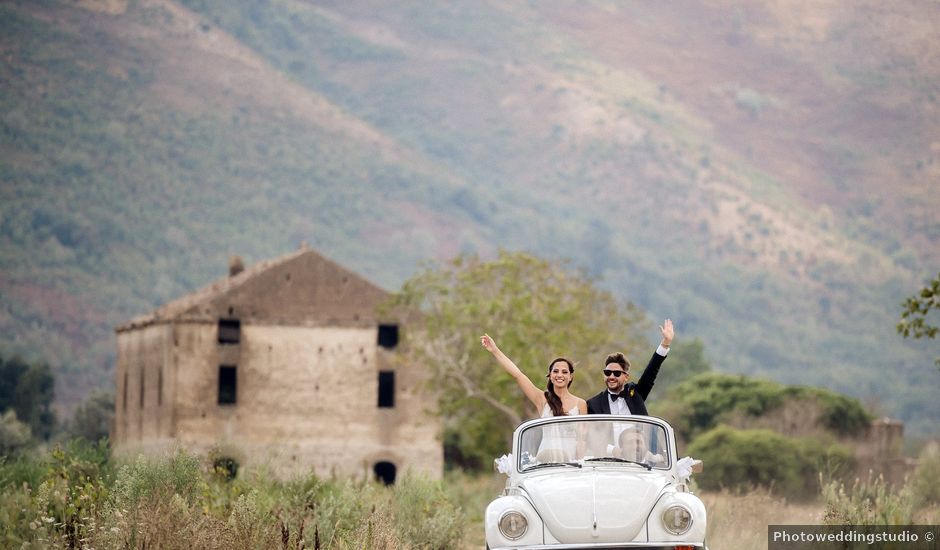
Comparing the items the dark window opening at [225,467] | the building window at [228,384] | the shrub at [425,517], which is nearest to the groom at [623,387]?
the shrub at [425,517]

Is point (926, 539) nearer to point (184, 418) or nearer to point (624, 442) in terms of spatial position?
point (624, 442)

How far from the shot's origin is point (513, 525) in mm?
13305

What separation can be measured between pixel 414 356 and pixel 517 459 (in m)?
42.1

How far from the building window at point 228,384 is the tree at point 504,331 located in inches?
327

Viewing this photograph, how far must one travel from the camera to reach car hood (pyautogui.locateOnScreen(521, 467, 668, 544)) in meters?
13.0

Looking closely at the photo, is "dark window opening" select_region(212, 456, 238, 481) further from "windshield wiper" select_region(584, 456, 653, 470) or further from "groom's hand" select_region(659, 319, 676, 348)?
"windshield wiper" select_region(584, 456, 653, 470)

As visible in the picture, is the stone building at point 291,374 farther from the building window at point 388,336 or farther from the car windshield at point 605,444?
the car windshield at point 605,444

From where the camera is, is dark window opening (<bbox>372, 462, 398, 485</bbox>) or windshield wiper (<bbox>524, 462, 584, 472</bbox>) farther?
dark window opening (<bbox>372, 462, 398, 485</bbox>)

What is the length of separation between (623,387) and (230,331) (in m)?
47.8

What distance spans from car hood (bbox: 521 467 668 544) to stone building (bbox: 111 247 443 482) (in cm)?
4566

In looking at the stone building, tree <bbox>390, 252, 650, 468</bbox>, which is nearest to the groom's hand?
tree <bbox>390, 252, 650, 468</bbox>

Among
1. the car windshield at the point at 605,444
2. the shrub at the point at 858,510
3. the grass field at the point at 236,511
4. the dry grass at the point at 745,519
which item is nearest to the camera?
the car windshield at the point at 605,444

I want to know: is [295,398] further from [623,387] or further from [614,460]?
[614,460]

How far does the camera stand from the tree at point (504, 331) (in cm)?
5059
